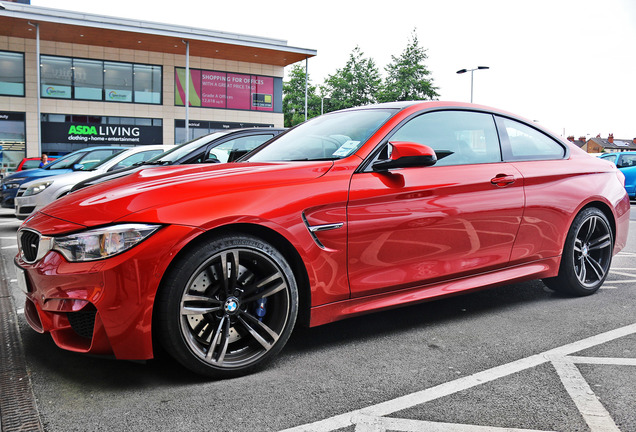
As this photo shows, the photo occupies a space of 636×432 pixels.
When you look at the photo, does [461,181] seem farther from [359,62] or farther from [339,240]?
[359,62]

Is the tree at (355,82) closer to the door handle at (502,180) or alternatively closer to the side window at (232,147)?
the side window at (232,147)

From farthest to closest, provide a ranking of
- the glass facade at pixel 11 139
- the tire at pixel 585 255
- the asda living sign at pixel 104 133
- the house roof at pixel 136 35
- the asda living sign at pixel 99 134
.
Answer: the asda living sign at pixel 104 133, the asda living sign at pixel 99 134, the glass facade at pixel 11 139, the house roof at pixel 136 35, the tire at pixel 585 255

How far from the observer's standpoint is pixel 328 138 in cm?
366

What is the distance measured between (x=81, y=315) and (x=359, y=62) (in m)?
57.5

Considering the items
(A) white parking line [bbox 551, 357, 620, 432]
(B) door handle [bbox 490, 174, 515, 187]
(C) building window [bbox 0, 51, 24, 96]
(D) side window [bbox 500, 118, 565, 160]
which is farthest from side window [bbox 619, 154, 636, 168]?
(C) building window [bbox 0, 51, 24, 96]

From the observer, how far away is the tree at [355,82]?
5675cm

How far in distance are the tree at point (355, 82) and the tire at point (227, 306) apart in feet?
178

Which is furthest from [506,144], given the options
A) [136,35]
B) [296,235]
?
[136,35]

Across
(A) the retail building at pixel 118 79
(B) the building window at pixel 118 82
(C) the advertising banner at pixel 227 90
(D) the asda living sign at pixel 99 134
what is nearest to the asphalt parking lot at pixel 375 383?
(A) the retail building at pixel 118 79

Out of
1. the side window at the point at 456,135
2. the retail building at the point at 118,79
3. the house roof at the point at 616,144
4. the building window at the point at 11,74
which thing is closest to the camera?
the side window at the point at 456,135

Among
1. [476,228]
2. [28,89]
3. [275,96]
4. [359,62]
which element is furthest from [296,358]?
[359,62]

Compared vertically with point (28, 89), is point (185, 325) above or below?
below

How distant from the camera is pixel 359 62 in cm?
5766

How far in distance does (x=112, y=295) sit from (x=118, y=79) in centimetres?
3276
